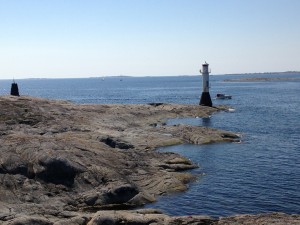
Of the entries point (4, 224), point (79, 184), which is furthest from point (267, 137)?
point (4, 224)

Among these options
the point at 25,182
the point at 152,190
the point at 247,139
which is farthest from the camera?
the point at 247,139

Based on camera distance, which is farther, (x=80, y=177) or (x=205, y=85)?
(x=205, y=85)

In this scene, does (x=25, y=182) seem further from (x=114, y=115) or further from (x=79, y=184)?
(x=114, y=115)

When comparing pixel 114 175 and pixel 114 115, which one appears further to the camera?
pixel 114 115

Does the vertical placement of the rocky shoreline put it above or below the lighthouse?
below

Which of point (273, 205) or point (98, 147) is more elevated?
point (98, 147)

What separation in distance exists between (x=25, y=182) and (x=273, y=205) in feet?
58.9

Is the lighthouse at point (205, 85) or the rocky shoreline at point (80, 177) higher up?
the lighthouse at point (205, 85)

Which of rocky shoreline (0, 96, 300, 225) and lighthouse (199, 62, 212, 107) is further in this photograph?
lighthouse (199, 62, 212, 107)

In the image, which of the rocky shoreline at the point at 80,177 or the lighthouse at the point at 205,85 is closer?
the rocky shoreline at the point at 80,177

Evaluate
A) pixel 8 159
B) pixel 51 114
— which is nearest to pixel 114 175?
pixel 8 159

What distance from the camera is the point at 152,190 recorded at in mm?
33375

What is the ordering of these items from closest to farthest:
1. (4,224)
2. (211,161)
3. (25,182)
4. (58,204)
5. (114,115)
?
(4,224) < (58,204) < (25,182) < (211,161) < (114,115)

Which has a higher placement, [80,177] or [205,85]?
[205,85]
